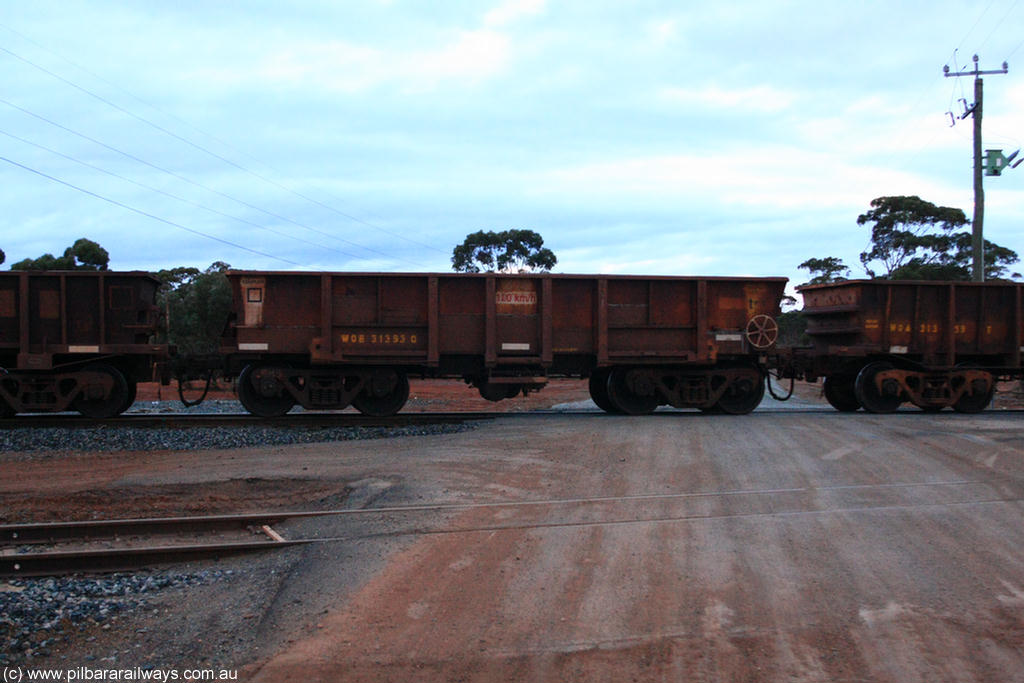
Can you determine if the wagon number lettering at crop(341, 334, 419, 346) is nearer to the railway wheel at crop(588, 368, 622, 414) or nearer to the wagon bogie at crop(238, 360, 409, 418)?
the wagon bogie at crop(238, 360, 409, 418)

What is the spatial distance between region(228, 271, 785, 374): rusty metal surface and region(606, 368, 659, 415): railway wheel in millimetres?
396

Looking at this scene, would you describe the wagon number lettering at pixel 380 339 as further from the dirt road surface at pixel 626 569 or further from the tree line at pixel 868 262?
the tree line at pixel 868 262

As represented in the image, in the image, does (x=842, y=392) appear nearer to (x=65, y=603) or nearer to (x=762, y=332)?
(x=762, y=332)

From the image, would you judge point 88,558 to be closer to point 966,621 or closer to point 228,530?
point 228,530

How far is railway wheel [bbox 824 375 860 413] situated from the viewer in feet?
54.5

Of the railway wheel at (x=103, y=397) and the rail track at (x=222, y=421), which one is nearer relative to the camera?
the rail track at (x=222, y=421)

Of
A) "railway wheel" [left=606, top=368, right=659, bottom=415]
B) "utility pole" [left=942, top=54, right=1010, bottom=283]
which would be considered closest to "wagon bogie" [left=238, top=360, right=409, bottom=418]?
"railway wheel" [left=606, top=368, right=659, bottom=415]

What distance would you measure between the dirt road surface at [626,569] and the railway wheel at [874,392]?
18.4ft

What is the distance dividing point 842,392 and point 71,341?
15577mm

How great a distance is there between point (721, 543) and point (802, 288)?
12.6 meters

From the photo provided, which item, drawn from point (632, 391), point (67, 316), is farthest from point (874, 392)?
point (67, 316)

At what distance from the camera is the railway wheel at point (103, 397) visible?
13.9m

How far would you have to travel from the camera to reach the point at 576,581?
→ 5.52 m

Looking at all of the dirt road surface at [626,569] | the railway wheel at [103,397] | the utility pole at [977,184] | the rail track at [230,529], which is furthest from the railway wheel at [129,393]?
Result: the utility pole at [977,184]
